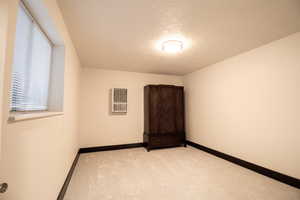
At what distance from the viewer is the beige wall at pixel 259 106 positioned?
196 centimetres

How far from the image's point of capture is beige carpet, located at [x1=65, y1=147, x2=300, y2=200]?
170 cm

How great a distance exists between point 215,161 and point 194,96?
5.89 ft

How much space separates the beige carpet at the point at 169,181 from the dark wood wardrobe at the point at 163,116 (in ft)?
2.45

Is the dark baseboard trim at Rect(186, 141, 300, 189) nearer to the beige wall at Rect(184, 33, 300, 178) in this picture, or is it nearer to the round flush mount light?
the beige wall at Rect(184, 33, 300, 178)

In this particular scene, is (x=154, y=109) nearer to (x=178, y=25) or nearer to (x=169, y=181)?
(x=169, y=181)

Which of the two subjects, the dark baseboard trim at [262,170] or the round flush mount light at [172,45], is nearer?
the dark baseboard trim at [262,170]

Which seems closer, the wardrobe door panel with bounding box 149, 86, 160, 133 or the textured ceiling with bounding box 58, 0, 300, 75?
the textured ceiling with bounding box 58, 0, 300, 75

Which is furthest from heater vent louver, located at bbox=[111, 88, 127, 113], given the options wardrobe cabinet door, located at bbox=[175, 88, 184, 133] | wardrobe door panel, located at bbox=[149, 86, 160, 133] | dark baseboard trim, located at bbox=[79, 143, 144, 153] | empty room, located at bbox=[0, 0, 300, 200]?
wardrobe cabinet door, located at bbox=[175, 88, 184, 133]

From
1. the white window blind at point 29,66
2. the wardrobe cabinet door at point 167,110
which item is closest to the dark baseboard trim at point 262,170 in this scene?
the wardrobe cabinet door at point 167,110

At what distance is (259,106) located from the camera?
2346 mm

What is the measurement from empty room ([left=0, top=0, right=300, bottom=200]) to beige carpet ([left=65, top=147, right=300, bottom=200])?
0.02 meters

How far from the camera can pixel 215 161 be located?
280 cm

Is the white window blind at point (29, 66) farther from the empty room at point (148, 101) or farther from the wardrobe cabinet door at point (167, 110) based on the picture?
the wardrobe cabinet door at point (167, 110)

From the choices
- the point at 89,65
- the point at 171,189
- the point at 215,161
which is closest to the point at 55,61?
the point at 89,65
